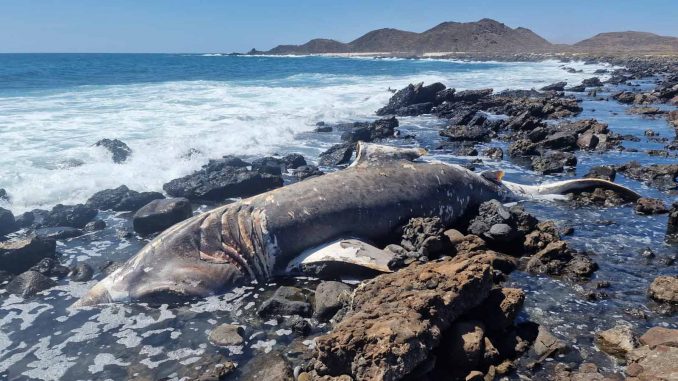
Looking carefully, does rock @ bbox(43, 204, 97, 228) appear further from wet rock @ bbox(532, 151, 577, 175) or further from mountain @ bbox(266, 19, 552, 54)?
mountain @ bbox(266, 19, 552, 54)

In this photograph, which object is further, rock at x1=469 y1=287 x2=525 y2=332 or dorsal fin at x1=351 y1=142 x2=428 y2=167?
dorsal fin at x1=351 y1=142 x2=428 y2=167

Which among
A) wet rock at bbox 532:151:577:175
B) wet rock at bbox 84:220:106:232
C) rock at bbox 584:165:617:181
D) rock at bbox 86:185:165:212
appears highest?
rock at bbox 584:165:617:181

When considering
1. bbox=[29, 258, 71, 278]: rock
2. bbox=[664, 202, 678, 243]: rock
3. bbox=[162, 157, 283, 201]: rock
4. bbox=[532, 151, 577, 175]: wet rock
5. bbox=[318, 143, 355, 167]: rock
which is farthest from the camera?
bbox=[318, 143, 355, 167]: rock

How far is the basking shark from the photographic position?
6.69 m

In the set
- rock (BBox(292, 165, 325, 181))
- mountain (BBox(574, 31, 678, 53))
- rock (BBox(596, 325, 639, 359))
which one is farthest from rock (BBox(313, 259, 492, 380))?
mountain (BBox(574, 31, 678, 53))

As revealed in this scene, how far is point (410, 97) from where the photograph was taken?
90.7ft

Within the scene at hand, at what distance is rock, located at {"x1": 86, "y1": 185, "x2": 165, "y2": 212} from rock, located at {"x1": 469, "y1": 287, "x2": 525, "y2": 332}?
7.54m

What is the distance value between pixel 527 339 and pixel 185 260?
435 cm

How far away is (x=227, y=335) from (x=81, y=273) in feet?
10.0

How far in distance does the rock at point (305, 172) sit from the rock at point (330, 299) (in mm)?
5940

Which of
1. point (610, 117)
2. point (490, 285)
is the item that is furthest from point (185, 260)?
point (610, 117)

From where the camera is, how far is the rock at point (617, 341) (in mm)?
4945

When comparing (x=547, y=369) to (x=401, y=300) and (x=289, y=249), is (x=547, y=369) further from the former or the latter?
(x=289, y=249)

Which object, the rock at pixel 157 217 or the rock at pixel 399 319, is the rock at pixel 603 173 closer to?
the rock at pixel 399 319
